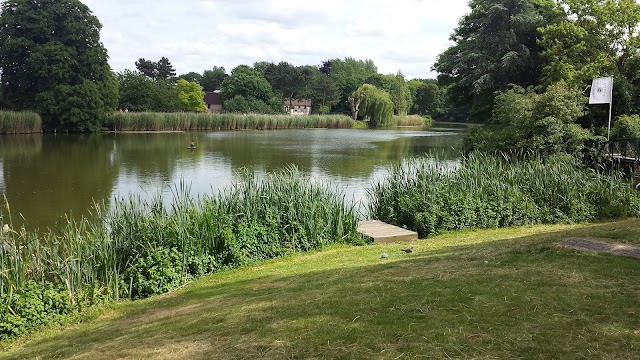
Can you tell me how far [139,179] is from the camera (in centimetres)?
1923

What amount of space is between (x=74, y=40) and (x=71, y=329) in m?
44.1

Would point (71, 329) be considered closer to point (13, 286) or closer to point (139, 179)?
point (13, 286)

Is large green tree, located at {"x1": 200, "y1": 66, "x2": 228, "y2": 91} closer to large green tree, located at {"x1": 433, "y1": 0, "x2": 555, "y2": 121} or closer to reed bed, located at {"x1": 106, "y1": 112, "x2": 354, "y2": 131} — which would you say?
reed bed, located at {"x1": 106, "y1": 112, "x2": 354, "y2": 131}

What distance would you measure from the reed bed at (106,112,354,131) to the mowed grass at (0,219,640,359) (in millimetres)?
42506

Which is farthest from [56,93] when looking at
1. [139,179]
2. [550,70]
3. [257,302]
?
[257,302]

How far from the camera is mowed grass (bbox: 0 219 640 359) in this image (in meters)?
3.47

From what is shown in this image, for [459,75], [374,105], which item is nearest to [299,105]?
[374,105]

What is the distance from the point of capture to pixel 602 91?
58.3 ft

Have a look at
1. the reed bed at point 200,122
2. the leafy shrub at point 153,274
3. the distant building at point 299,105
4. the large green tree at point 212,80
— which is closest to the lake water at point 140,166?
the leafy shrub at point 153,274

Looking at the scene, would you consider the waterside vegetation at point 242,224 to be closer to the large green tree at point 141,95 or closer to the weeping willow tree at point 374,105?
the large green tree at point 141,95

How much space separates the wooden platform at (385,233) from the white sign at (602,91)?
11.3 meters

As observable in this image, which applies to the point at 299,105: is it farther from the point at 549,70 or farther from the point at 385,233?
the point at 385,233

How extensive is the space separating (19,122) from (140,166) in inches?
885

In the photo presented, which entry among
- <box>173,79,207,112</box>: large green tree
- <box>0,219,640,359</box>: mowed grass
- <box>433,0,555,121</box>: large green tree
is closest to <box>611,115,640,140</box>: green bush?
<box>433,0,555,121</box>: large green tree
